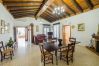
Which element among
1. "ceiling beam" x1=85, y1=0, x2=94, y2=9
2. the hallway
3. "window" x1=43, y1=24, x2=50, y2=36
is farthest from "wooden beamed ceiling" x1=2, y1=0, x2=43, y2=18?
"window" x1=43, y1=24, x2=50, y2=36

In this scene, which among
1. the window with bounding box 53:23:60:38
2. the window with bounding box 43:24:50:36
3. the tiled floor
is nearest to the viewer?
the tiled floor

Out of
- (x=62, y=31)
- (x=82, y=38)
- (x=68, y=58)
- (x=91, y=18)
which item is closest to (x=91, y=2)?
(x=91, y=18)

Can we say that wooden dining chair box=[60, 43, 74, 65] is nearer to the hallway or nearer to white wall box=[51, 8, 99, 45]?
the hallway

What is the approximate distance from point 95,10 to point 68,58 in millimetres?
3889

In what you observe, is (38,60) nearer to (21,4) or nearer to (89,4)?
(21,4)

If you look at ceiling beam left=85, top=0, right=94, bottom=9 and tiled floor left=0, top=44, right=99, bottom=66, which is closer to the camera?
tiled floor left=0, top=44, right=99, bottom=66

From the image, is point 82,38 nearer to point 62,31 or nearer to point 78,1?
point 78,1

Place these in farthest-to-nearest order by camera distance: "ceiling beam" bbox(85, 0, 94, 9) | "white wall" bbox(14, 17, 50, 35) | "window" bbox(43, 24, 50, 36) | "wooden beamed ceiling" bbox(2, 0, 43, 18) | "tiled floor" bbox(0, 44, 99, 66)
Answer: "window" bbox(43, 24, 50, 36) < "white wall" bbox(14, 17, 50, 35) < "ceiling beam" bbox(85, 0, 94, 9) < "wooden beamed ceiling" bbox(2, 0, 43, 18) < "tiled floor" bbox(0, 44, 99, 66)

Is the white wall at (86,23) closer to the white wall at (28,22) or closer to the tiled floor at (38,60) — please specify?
the tiled floor at (38,60)

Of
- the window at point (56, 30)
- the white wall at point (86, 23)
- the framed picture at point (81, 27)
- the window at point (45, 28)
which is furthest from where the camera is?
the window at point (45, 28)

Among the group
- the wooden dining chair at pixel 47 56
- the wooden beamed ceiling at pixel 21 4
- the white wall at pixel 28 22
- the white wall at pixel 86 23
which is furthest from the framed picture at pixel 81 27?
the white wall at pixel 28 22

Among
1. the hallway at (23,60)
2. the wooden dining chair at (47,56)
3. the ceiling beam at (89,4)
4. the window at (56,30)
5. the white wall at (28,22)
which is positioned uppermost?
the ceiling beam at (89,4)

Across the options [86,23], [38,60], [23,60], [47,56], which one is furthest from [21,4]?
[86,23]

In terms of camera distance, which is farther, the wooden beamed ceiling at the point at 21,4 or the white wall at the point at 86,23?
the white wall at the point at 86,23
